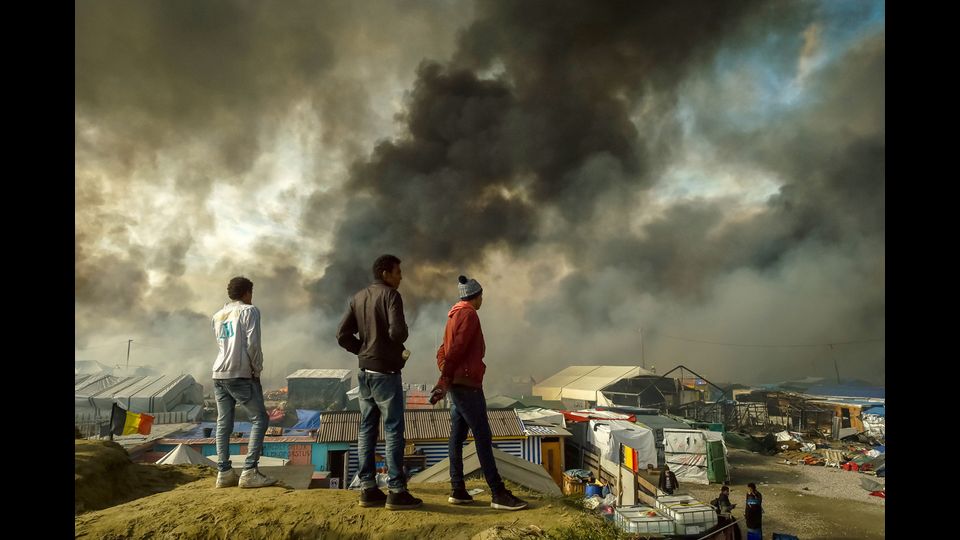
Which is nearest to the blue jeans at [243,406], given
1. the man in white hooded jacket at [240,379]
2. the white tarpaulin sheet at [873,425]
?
the man in white hooded jacket at [240,379]

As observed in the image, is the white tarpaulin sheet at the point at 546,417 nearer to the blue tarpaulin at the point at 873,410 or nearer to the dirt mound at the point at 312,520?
the dirt mound at the point at 312,520

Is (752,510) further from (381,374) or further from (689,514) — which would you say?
(381,374)

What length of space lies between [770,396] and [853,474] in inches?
407

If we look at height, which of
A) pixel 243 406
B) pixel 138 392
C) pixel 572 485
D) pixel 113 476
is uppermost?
pixel 243 406

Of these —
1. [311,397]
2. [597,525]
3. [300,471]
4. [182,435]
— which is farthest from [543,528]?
[311,397]

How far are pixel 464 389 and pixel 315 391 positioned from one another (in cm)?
3499

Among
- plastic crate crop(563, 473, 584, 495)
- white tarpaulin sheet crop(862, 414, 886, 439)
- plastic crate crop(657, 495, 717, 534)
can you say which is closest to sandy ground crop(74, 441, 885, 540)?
plastic crate crop(657, 495, 717, 534)

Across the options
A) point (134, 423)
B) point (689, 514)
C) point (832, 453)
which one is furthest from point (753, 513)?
point (832, 453)

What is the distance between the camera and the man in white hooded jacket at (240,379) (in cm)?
381

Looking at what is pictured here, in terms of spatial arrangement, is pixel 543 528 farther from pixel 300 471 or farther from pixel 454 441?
pixel 300 471

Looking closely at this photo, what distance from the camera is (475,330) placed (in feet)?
11.7

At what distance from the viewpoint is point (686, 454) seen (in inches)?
718

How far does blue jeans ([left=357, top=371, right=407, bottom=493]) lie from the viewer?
3.32 m

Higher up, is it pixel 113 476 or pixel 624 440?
pixel 113 476
